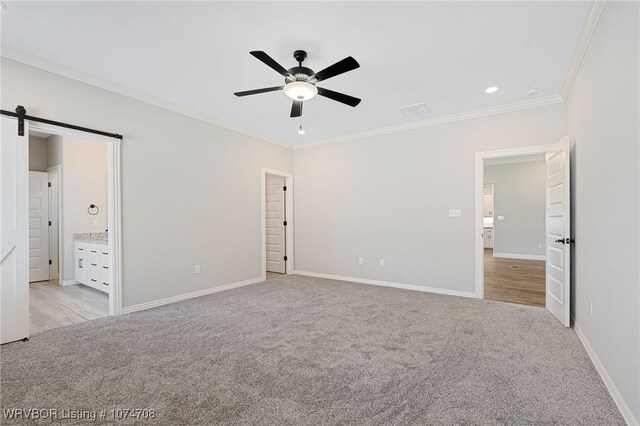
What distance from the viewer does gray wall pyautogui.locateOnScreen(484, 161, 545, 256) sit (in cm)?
829

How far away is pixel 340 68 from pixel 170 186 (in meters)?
2.99

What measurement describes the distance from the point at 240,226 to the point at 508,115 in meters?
4.52

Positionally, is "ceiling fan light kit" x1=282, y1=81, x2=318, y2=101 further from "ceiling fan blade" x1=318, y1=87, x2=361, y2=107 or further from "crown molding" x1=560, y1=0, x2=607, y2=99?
"crown molding" x1=560, y1=0, x2=607, y2=99

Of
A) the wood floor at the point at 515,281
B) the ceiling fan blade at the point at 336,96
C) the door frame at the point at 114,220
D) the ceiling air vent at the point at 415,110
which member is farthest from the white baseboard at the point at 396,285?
the door frame at the point at 114,220

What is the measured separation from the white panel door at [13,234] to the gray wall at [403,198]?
424cm

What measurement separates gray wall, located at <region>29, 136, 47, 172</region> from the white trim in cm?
851

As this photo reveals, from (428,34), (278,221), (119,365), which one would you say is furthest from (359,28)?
(278,221)

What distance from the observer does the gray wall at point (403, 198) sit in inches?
176

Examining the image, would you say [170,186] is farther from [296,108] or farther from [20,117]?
[296,108]

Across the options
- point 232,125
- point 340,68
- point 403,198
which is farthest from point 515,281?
point 232,125

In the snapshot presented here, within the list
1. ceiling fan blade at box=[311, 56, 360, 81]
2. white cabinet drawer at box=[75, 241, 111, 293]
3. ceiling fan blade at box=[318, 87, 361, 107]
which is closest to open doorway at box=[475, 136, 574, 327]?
ceiling fan blade at box=[318, 87, 361, 107]

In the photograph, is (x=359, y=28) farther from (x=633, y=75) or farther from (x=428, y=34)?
(x=633, y=75)

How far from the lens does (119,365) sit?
242cm

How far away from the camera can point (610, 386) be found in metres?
2.04
